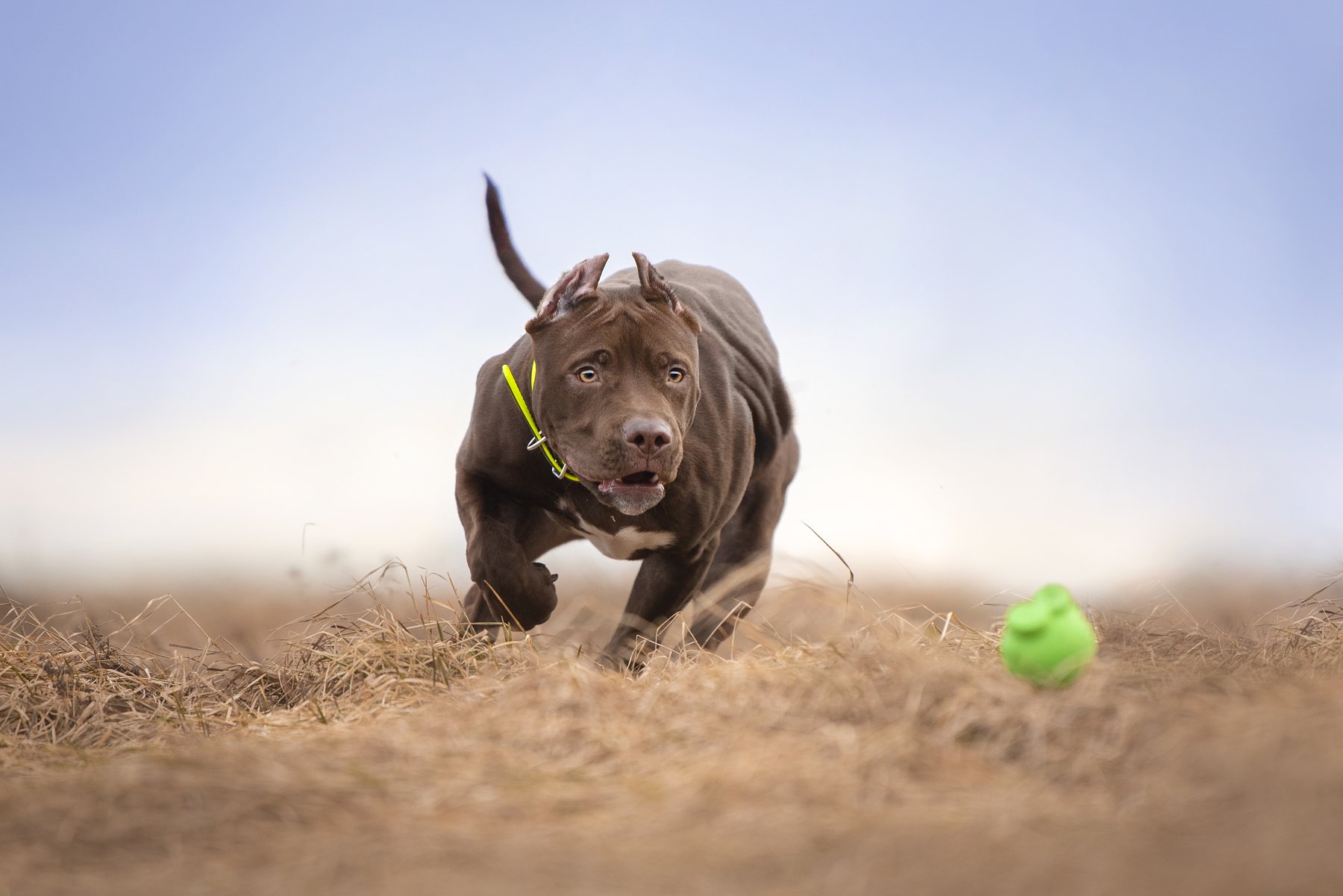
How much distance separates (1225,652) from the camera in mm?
4004

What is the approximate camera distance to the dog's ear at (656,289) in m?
4.93

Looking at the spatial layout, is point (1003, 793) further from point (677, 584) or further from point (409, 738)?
point (677, 584)

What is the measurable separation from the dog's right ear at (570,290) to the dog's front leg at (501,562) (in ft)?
2.76

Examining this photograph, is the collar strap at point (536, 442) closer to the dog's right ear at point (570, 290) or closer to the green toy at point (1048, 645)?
the dog's right ear at point (570, 290)

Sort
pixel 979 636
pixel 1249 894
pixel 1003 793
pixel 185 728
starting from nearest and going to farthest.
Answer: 1. pixel 1249 894
2. pixel 1003 793
3. pixel 185 728
4. pixel 979 636

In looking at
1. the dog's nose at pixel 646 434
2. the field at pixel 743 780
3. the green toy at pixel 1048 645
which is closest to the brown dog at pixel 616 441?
the dog's nose at pixel 646 434

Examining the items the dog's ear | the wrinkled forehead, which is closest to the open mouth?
the wrinkled forehead

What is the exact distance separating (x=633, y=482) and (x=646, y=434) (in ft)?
0.97

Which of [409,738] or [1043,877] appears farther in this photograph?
[409,738]

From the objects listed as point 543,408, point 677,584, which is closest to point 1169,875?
point 543,408

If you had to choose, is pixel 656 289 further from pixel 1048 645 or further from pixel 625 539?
pixel 1048 645

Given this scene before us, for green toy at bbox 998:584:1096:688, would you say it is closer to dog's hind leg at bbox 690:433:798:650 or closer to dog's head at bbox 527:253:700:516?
dog's head at bbox 527:253:700:516

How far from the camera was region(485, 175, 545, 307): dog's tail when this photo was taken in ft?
18.5

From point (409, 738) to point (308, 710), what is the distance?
45.6 inches
